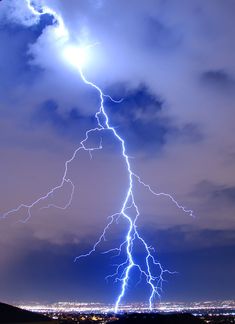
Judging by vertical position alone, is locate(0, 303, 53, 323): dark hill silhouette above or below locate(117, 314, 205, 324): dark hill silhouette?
below

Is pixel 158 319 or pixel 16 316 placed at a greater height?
pixel 158 319

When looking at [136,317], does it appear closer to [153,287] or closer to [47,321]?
[47,321]

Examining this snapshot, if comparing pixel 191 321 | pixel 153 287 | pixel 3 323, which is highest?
pixel 153 287

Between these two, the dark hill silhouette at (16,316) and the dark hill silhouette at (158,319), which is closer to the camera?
the dark hill silhouette at (16,316)

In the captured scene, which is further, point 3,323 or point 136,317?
point 136,317

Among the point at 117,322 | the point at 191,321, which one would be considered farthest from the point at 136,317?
the point at 191,321

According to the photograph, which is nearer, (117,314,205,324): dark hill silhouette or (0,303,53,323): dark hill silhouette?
(0,303,53,323): dark hill silhouette

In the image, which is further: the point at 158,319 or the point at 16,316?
the point at 158,319

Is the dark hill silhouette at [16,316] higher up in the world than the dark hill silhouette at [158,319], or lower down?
lower down
